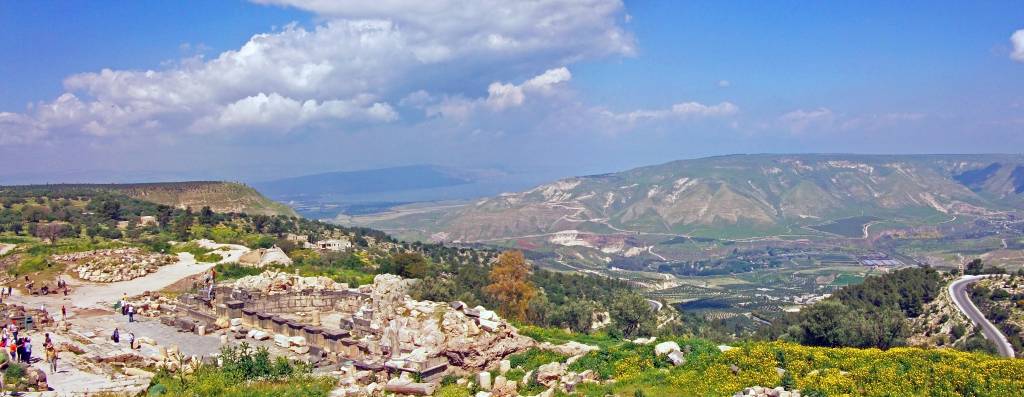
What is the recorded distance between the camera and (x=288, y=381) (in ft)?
59.8

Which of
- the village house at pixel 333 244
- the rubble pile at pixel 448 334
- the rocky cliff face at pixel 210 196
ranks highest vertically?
the rocky cliff face at pixel 210 196

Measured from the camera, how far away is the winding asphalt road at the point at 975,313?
4125cm

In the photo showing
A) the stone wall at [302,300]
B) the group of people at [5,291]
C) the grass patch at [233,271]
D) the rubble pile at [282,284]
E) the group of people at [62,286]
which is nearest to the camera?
the stone wall at [302,300]

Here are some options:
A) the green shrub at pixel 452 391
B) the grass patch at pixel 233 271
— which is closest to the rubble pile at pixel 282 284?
the grass patch at pixel 233 271

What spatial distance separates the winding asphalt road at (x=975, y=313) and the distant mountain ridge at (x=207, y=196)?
9237 centimetres

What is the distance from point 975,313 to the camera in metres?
49.6

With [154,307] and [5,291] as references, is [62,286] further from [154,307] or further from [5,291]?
[154,307]

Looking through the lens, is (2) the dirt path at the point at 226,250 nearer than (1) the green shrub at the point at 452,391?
No

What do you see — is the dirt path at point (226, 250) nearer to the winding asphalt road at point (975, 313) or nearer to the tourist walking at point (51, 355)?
the tourist walking at point (51, 355)

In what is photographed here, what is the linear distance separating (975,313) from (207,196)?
4235 inches

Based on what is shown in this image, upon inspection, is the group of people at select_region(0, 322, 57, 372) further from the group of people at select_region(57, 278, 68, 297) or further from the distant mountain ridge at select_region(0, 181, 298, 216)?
the distant mountain ridge at select_region(0, 181, 298, 216)

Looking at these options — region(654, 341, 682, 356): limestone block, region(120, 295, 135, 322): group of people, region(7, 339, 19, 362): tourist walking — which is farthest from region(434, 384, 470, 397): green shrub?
region(120, 295, 135, 322): group of people

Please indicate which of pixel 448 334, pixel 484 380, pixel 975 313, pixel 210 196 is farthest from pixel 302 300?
pixel 210 196

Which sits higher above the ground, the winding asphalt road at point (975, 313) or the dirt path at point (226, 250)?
the dirt path at point (226, 250)
